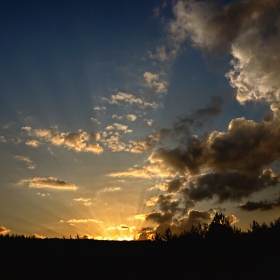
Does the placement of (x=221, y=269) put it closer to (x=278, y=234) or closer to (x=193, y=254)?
(x=193, y=254)

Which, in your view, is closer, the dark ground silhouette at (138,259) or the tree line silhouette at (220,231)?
the dark ground silhouette at (138,259)

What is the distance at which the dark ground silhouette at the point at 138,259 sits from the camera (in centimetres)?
2753

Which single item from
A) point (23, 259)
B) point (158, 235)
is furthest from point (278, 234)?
point (23, 259)

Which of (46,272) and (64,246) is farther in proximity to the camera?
(64,246)

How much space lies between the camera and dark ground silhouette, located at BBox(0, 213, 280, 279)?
2753cm

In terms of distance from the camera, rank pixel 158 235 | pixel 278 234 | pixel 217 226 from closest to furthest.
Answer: pixel 278 234 → pixel 158 235 → pixel 217 226

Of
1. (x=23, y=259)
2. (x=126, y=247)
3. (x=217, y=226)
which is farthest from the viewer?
(x=217, y=226)

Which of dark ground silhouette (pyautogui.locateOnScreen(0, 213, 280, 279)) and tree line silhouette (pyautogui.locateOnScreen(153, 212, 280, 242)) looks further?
tree line silhouette (pyautogui.locateOnScreen(153, 212, 280, 242))

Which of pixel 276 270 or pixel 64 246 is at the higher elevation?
pixel 64 246

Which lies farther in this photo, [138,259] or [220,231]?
[220,231]

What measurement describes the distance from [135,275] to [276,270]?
15.5 m

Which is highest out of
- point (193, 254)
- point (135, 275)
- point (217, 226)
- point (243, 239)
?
point (217, 226)

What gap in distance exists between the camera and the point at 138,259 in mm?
34469

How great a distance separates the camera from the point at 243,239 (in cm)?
4753
